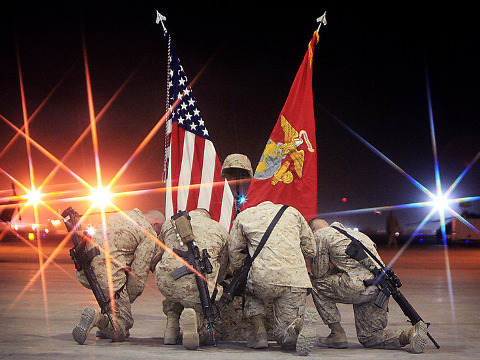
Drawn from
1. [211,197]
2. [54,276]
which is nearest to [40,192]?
[54,276]

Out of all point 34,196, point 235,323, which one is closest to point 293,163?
point 235,323

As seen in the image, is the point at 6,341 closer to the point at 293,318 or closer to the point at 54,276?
the point at 293,318

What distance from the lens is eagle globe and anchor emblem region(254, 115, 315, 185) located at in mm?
7426

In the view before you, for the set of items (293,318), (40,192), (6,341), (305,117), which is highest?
(40,192)

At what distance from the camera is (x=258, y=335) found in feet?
17.4

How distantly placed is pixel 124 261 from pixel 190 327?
126 centimetres

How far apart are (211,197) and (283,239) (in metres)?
2.94

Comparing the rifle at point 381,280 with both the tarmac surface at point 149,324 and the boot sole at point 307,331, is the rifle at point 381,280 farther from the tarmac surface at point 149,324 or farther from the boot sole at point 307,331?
the boot sole at point 307,331

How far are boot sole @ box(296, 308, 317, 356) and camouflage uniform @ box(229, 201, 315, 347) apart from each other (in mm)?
326

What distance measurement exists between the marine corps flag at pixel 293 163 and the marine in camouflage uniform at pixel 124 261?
6.65 ft

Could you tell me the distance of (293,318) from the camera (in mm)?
5199

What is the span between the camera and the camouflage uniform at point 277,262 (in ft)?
17.0

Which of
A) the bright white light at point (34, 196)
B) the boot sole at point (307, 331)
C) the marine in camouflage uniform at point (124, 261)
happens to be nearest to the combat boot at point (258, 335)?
the boot sole at point (307, 331)

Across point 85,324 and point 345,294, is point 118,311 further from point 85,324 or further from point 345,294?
point 345,294
